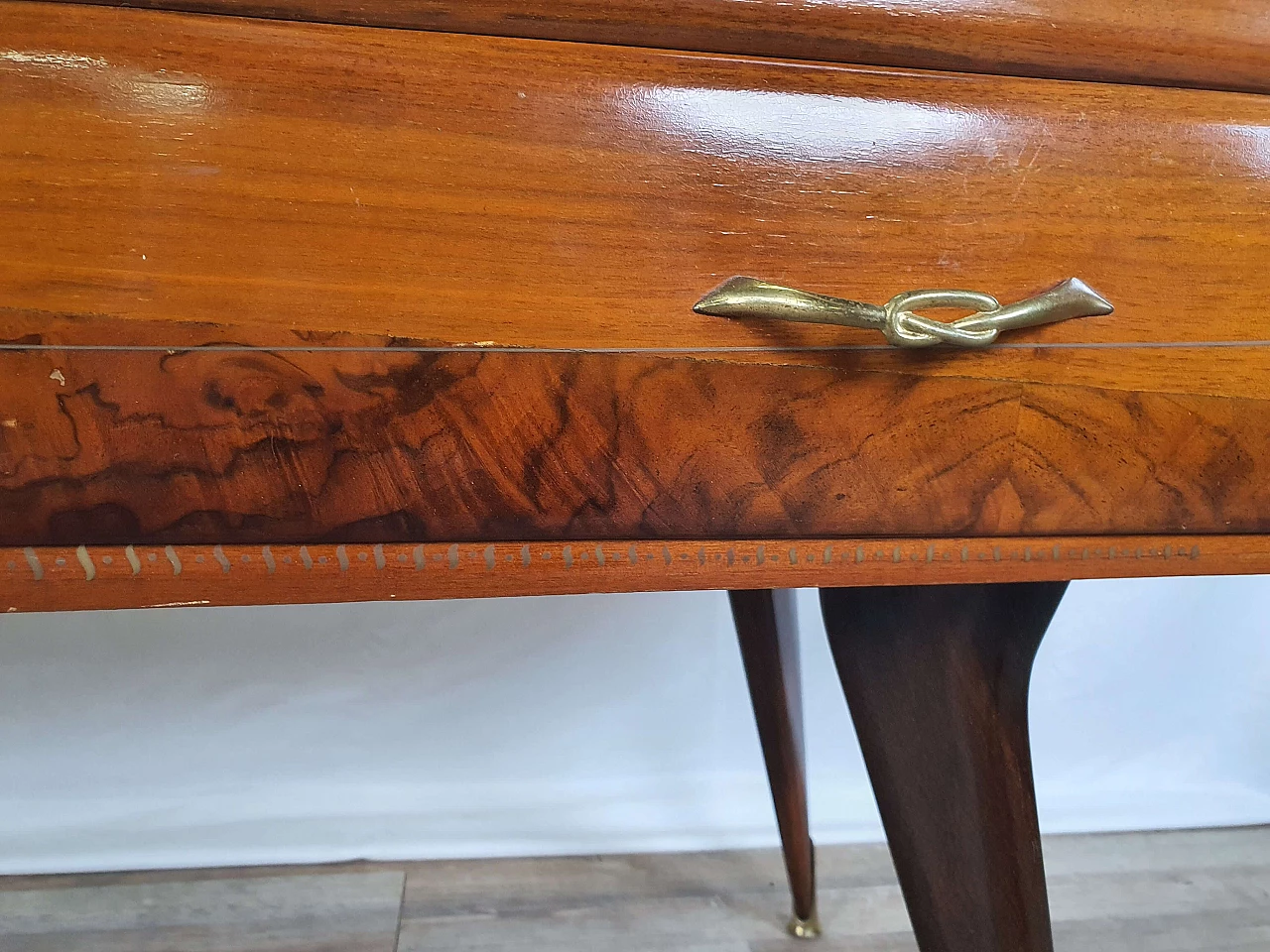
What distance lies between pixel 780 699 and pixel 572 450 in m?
0.45

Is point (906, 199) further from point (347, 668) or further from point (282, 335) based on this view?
point (347, 668)

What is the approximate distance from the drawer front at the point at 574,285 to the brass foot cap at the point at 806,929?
23.1 inches

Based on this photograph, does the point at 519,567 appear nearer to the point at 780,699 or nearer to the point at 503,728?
the point at 780,699

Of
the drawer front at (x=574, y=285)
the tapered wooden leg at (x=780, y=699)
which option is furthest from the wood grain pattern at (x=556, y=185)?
the tapered wooden leg at (x=780, y=699)

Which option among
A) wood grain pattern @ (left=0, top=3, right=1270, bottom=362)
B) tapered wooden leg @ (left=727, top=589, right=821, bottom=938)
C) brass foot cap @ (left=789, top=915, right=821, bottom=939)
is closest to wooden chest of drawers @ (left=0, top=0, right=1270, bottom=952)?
wood grain pattern @ (left=0, top=3, right=1270, bottom=362)

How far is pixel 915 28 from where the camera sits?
0.27 metres

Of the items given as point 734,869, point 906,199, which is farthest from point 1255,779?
point 906,199

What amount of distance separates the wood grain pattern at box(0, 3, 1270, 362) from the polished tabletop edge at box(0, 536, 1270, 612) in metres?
0.06

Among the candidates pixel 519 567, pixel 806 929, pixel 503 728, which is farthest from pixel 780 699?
pixel 519 567

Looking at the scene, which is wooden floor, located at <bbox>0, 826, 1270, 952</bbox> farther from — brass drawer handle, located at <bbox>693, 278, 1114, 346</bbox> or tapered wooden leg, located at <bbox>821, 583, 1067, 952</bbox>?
brass drawer handle, located at <bbox>693, 278, 1114, 346</bbox>

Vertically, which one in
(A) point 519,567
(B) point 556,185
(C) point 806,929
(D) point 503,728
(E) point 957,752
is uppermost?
(B) point 556,185

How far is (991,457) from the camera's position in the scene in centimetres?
29

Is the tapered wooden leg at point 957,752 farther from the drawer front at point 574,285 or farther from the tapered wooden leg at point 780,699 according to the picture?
Answer: the tapered wooden leg at point 780,699

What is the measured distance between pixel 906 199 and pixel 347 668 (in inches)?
28.9
